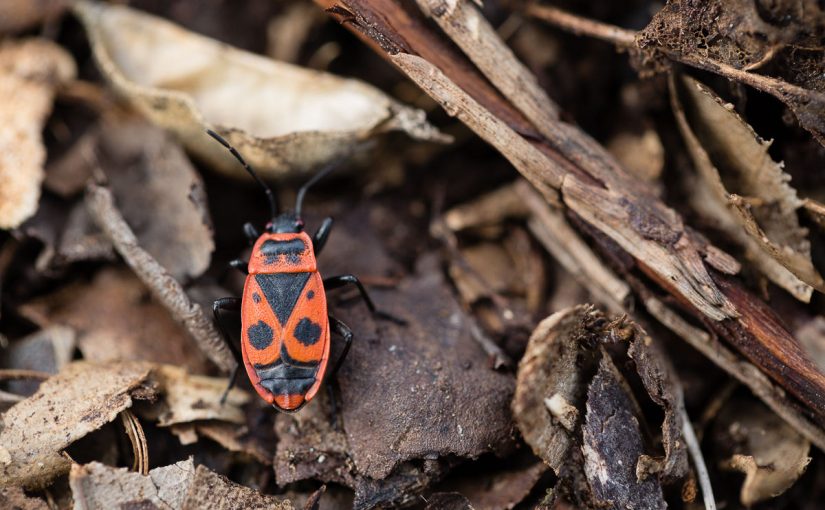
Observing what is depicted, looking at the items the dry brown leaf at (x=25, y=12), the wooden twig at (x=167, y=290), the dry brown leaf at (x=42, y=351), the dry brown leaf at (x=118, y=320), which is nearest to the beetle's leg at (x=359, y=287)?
the wooden twig at (x=167, y=290)

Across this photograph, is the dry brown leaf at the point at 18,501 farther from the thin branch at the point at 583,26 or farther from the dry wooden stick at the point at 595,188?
the thin branch at the point at 583,26

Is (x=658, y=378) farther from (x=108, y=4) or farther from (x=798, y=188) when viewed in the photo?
(x=108, y=4)

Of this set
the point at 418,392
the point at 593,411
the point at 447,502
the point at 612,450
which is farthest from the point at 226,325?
the point at 612,450

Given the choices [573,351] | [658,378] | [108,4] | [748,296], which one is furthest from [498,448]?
[108,4]

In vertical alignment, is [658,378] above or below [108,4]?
above

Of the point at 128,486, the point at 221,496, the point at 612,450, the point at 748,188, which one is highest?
the point at 748,188

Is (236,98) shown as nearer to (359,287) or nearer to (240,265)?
(240,265)
